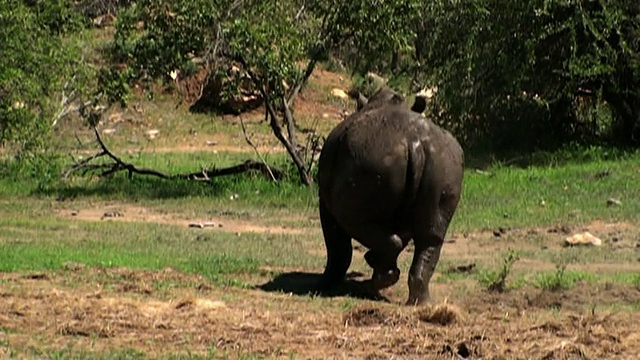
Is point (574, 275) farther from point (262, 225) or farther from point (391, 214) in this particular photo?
point (262, 225)

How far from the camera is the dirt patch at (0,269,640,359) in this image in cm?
777

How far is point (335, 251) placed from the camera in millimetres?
11203

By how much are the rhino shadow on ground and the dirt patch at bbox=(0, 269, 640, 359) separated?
0.51 m

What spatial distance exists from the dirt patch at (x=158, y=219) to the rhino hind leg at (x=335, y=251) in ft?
14.4

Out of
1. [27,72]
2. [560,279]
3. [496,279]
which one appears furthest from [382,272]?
[27,72]

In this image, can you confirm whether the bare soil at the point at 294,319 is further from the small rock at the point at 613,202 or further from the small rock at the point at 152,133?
the small rock at the point at 152,133

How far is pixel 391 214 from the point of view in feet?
34.6

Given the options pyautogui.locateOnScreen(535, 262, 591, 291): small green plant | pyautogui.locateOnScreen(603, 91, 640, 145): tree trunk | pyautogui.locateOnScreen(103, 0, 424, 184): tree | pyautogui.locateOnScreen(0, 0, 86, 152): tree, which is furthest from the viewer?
pyautogui.locateOnScreen(603, 91, 640, 145): tree trunk

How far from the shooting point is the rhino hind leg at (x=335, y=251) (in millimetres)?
11180

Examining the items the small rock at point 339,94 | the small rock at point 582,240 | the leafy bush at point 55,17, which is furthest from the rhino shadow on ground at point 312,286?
the small rock at point 339,94

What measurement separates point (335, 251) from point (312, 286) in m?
0.38

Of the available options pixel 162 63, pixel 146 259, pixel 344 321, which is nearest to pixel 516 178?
pixel 162 63

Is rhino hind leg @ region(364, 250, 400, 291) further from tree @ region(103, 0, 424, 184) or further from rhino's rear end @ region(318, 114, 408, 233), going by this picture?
tree @ region(103, 0, 424, 184)

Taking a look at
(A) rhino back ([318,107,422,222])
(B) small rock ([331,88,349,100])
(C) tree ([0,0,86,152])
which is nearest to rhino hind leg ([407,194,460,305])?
(A) rhino back ([318,107,422,222])
